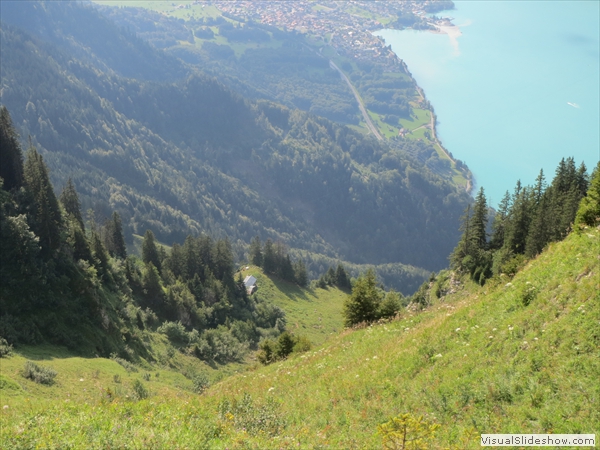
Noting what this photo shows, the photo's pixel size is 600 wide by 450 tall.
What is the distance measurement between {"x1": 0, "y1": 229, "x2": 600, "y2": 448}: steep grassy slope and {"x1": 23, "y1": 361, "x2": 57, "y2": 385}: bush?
3132mm

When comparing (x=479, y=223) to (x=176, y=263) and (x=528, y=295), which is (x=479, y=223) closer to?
(x=528, y=295)

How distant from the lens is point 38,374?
23.9 m

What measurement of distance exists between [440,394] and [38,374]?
2066cm

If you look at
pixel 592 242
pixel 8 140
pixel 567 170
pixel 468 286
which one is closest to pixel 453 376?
pixel 592 242

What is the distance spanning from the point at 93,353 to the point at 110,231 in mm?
Result: 48900

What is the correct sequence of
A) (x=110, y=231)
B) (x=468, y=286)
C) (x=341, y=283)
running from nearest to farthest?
1. (x=468, y=286)
2. (x=110, y=231)
3. (x=341, y=283)

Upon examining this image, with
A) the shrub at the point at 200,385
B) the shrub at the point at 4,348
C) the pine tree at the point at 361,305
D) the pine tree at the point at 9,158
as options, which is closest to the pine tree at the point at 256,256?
the pine tree at the point at 9,158

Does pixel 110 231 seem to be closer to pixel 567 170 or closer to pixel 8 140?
pixel 8 140

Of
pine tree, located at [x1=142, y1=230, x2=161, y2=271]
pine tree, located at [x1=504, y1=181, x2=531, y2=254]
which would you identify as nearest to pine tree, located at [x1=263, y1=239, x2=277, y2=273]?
pine tree, located at [x1=142, y1=230, x2=161, y2=271]

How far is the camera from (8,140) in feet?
165

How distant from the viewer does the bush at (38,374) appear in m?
23.8

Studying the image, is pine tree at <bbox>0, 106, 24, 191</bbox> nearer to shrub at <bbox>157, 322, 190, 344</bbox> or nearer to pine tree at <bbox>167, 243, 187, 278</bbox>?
shrub at <bbox>157, 322, 190, 344</bbox>

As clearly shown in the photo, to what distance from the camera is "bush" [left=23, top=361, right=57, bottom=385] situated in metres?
23.8

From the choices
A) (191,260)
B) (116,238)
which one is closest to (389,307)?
(116,238)
